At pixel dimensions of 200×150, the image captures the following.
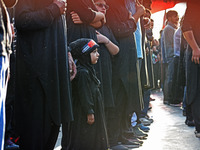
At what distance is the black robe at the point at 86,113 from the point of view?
3561mm

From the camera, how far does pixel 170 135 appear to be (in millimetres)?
5559

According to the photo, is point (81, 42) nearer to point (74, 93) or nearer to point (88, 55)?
point (88, 55)

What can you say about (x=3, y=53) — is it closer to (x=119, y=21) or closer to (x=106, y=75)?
(x=106, y=75)

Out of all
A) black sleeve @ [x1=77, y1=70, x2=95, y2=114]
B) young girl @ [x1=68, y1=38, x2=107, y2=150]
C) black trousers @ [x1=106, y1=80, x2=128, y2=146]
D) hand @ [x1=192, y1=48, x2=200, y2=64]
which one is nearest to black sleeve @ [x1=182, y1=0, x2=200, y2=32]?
hand @ [x1=192, y1=48, x2=200, y2=64]

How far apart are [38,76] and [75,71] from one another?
55 centimetres

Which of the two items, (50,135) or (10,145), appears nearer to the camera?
(50,135)

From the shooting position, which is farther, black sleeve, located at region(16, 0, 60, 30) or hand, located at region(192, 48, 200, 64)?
hand, located at region(192, 48, 200, 64)

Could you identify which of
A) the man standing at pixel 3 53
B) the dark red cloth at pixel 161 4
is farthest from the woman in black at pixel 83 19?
the dark red cloth at pixel 161 4

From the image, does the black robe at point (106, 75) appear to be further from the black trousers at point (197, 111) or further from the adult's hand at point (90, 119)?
the black trousers at point (197, 111)

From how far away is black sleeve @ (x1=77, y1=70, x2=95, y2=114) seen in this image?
11.6 feet

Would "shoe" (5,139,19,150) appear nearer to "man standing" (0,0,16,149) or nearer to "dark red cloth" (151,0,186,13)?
"man standing" (0,0,16,149)

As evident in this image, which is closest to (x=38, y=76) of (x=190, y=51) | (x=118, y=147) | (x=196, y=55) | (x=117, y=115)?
(x=118, y=147)

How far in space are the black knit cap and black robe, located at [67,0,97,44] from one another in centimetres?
16

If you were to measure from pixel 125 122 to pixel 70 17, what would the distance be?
173 centimetres
